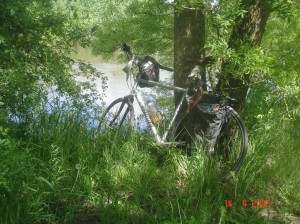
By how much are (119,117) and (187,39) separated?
1.02 meters

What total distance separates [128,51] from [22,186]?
1.70m

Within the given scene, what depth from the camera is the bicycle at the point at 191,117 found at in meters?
2.92

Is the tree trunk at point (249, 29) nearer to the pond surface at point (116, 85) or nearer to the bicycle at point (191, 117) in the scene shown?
the bicycle at point (191, 117)

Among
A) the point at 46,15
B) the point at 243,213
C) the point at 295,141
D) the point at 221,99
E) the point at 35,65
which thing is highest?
the point at 46,15

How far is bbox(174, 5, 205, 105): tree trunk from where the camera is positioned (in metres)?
3.22

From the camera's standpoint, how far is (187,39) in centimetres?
326

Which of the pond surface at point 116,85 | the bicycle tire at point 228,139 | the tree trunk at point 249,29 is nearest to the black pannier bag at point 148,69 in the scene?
the bicycle tire at point 228,139

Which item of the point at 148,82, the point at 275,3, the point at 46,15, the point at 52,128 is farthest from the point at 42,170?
the point at 275,3

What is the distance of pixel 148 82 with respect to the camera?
3266 millimetres

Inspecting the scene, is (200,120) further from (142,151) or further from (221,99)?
(142,151)

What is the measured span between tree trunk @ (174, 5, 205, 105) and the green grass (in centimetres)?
78
